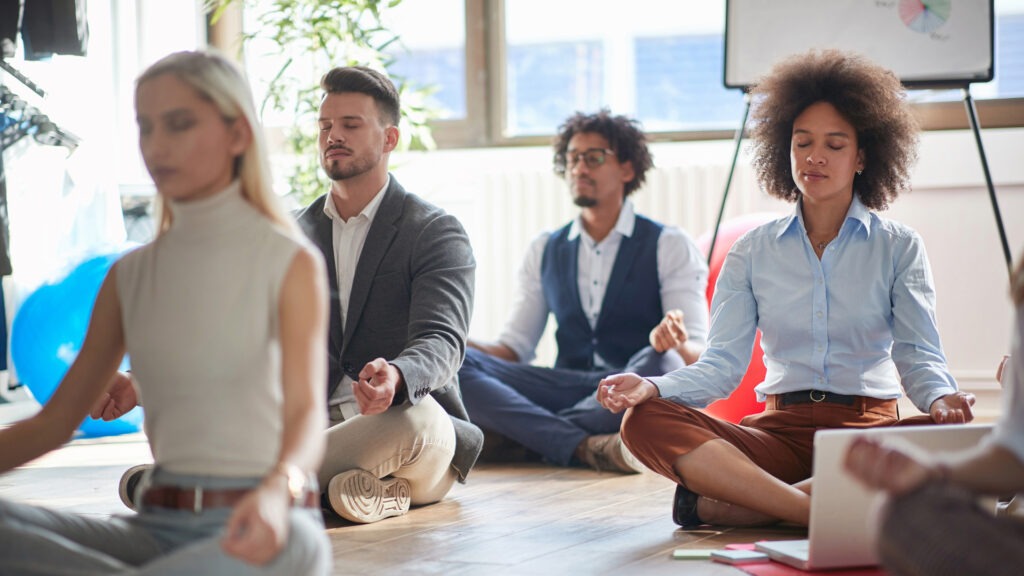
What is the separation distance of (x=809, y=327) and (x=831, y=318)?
0.16ft

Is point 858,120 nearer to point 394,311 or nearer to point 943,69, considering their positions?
point 394,311

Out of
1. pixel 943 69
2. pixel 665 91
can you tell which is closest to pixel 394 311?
pixel 943 69

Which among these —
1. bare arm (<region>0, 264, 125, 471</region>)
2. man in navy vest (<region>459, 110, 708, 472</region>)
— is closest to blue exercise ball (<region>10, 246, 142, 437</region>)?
man in navy vest (<region>459, 110, 708, 472</region>)

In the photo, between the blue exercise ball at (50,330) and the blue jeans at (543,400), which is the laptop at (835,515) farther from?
the blue exercise ball at (50,330)

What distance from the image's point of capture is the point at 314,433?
4.06 feet

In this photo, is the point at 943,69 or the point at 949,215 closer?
the point at 943,69

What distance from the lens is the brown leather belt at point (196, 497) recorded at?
127 centimetres

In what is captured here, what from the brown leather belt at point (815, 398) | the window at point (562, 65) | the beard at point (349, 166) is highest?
the window at point (562, 65)

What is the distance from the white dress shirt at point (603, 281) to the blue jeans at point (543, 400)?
17cm

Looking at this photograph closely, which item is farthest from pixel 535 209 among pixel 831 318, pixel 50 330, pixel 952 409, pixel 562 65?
pixel 952 409

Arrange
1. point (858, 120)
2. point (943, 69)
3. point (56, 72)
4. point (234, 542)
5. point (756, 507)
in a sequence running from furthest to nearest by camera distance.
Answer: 1. point (56, 72)
2. point (943, 69)
3. point (858, 120)
4. point (756, 507)
5. point (234, 542)

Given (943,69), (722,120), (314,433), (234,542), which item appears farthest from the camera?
(722,120)

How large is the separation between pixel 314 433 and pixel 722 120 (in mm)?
3964

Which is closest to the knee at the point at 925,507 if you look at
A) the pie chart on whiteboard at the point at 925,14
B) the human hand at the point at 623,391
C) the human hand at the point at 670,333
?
the human hand at the point at 623,391
